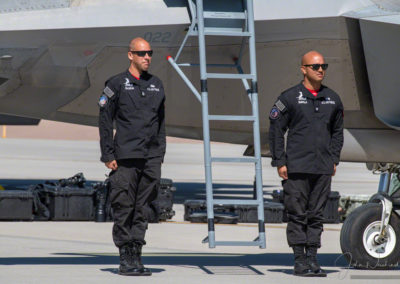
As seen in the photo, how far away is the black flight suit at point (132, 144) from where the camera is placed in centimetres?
922

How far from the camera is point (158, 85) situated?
9.42 meters

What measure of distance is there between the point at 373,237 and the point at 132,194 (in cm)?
273

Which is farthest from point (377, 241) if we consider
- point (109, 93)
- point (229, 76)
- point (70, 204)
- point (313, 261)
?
point (70, 204)

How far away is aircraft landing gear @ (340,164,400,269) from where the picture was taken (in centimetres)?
1023

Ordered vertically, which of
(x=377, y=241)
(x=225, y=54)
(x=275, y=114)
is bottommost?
(x=377, y=241)

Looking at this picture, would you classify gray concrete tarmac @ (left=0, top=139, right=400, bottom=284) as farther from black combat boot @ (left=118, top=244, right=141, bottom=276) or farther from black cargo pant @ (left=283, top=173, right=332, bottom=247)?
black cargo pant @ (left=283, top=173, right=332, bottom=247)

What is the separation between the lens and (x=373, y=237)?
10.3 metres

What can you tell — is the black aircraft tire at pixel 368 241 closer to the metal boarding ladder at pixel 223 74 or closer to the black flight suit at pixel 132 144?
the metal boarding ladder at pixel 223 74

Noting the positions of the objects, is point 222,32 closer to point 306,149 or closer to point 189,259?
point 306,149

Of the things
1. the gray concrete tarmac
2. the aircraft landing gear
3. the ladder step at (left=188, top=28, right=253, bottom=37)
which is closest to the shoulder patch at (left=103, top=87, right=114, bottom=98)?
the ladder step at (left=188, top=28, right=253, bottom=37)

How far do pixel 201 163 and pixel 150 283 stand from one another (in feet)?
105

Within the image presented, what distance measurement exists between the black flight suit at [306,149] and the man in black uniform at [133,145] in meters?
1.18

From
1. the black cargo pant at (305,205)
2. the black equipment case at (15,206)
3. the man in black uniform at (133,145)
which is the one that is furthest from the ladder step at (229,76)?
the black equipment case at (15,206)

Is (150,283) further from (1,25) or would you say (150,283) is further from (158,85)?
(1,25)
